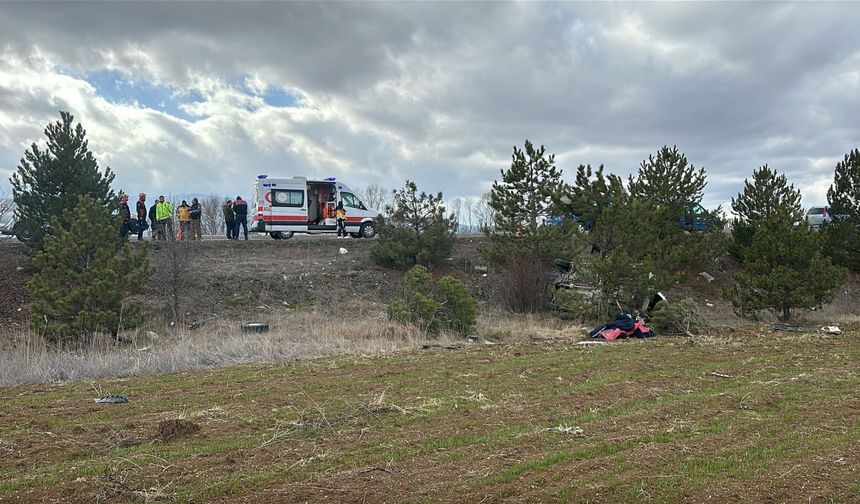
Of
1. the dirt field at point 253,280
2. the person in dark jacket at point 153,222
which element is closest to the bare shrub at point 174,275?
the dirt field at point 253,280

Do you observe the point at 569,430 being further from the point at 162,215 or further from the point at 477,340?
the point at 162,215

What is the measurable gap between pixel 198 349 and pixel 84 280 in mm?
4537

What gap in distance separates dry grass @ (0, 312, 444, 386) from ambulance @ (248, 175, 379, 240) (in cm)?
1109

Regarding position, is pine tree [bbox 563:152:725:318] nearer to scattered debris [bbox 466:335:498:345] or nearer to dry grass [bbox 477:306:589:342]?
dry grass [bbox 477:306:589:342]

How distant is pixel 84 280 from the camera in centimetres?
1524

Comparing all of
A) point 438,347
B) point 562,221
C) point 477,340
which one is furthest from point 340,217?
point 438,347

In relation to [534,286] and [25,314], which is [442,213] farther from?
[25,314]

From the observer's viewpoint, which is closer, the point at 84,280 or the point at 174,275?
the point at 84,280

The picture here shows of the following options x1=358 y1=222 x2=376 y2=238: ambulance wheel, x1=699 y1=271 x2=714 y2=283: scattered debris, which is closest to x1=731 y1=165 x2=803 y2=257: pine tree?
x1=699 y1=271 x2=714 y2=283: scattered debris

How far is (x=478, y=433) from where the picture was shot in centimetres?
627

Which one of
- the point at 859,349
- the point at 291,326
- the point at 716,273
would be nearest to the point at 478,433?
the point at 859,349

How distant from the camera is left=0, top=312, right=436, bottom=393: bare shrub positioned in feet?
35.7

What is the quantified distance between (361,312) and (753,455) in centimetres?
1582

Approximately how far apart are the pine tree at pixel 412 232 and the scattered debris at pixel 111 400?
1734cm
